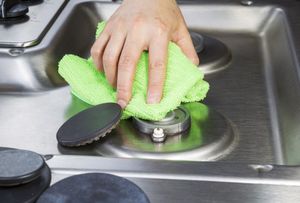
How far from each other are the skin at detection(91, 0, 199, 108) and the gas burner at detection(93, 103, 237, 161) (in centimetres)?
4

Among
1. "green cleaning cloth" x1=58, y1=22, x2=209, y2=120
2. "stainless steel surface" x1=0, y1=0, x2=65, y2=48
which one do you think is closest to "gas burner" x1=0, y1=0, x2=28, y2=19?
"stainless steel surface" x1=0, y1=0, x2=65, y2=48

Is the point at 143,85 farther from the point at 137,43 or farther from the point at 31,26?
the point at 31,26

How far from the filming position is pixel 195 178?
1.67 feet

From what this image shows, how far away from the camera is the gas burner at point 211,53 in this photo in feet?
2.79

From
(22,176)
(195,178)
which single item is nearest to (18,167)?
(22,176)

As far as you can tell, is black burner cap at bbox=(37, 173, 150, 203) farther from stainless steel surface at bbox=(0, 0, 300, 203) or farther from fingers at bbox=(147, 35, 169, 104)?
fingers at bbox=(147, 35, 169, 104)

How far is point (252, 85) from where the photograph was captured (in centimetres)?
81

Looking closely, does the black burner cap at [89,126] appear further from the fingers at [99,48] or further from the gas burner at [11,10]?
the gas burner at [11,10]

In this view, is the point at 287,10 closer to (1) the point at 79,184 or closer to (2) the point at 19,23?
(2) the point at 19,23

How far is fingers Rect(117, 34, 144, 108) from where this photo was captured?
26.9 inches

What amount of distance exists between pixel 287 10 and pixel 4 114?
0.50m

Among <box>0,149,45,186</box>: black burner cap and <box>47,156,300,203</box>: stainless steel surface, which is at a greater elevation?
<box>0,149,45,186</box>: black burner cap

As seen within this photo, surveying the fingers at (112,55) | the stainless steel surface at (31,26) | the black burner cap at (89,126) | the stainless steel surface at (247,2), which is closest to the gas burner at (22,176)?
the black burner cap at (89,126)

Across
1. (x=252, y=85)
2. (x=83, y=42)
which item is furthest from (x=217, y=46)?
(x=83, y=42)
